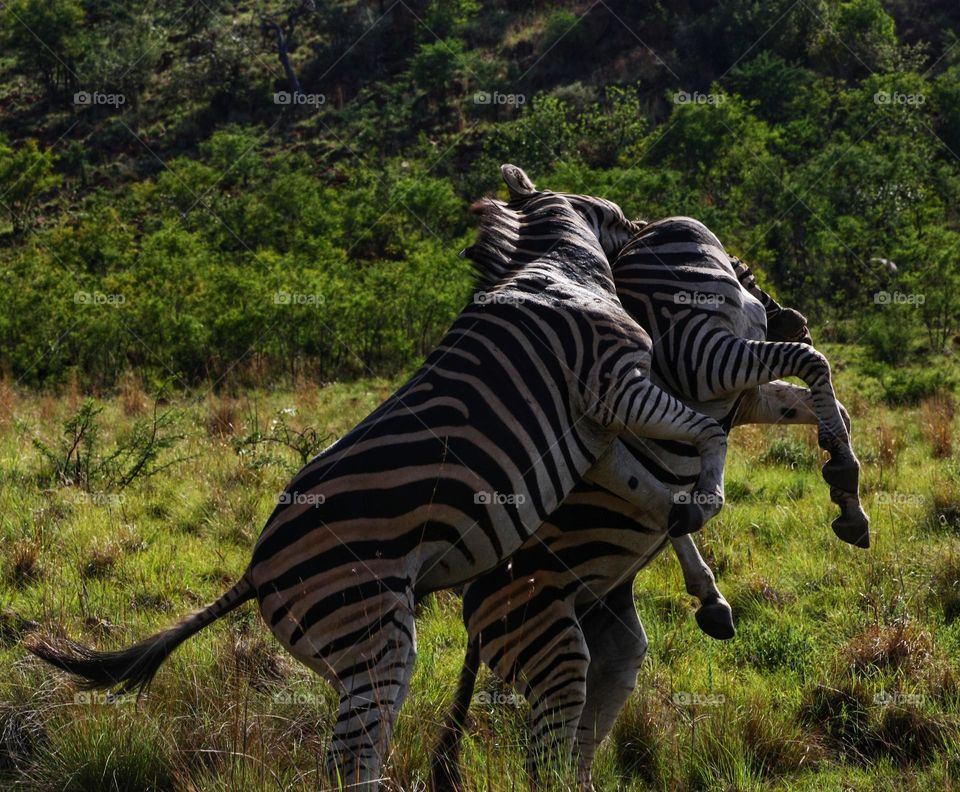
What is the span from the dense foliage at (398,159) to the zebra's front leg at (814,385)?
919cm

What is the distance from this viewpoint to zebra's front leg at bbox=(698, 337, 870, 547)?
4785mm

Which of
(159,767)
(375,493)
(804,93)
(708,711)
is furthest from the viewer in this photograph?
(804,93)

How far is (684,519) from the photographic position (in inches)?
163

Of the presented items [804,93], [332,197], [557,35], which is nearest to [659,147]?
[804,93]

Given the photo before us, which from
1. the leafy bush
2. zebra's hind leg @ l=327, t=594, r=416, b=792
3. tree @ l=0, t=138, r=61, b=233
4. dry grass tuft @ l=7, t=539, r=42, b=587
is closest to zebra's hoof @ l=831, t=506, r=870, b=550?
zebra's hind leg @ l=327, t=594, r=416, b=792

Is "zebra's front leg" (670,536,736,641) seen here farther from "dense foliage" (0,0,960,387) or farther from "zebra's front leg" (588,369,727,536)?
"dense foliage" (0,0,960,387)

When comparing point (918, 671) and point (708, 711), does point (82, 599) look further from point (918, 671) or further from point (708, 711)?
point (918, 671)

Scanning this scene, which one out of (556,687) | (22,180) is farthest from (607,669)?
(22,180)

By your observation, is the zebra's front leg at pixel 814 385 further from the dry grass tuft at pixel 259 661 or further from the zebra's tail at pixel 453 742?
the dry grass tuft at pixel 259 661

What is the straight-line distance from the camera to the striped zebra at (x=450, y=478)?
141 inches

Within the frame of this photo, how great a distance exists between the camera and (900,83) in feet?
112

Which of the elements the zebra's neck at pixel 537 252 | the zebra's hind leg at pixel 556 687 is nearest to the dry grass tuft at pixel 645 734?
the zebra's hind leg at pixel 556 687

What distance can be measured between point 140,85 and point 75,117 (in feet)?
10.7

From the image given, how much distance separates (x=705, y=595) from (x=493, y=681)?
4.60 feet
